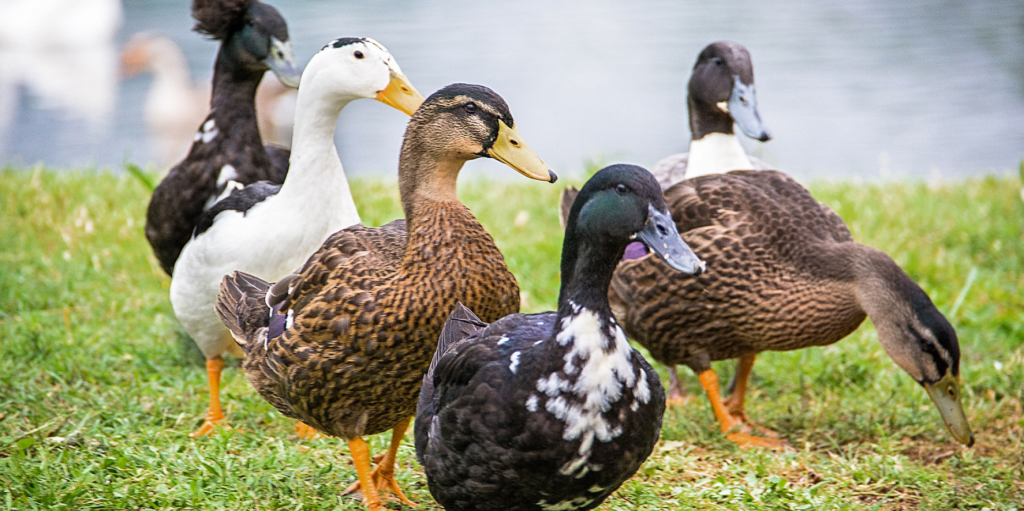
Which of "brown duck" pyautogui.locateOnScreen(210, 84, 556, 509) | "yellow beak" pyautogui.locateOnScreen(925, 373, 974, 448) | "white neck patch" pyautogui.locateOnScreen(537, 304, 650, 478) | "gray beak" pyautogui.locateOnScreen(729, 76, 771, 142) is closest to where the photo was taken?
"white neck patch" pyautogui.locateOnScreen(537, 304, 650, 478)

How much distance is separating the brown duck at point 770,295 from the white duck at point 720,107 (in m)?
0.56

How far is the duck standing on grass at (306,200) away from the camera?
3672 mm

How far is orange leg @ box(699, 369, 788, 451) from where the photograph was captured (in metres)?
3.81

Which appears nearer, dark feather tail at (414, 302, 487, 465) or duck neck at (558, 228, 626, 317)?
duck neck at (558, 228, 626, 317)

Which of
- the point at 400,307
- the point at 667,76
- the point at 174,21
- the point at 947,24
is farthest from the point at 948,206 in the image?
the point at 174,21

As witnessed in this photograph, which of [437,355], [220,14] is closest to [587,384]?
[437,355]

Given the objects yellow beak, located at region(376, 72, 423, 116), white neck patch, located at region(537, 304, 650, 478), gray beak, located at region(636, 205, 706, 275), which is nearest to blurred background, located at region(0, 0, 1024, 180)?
yellow beak, located at region(376, 72, 423, 116)

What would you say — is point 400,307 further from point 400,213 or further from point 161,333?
point 400,213

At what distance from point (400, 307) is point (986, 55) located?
1314 centimetres

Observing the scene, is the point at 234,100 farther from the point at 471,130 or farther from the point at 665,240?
the point at 665,240

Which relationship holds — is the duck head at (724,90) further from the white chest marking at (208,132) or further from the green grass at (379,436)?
the white chest marking at (208,132)

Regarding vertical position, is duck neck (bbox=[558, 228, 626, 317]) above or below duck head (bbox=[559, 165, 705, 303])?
below

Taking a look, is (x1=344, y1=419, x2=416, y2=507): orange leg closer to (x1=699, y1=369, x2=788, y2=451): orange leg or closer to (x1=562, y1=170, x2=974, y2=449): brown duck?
(x1=562, y1=170, x2=974, y2=449): brown duck

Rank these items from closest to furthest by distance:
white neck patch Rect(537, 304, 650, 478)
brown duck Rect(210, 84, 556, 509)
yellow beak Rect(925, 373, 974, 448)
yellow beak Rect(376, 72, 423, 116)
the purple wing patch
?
white neck patch Rect(537, 304, 650, 478), brown duck Rect(210, 84, 556, 509), yellow beak Rect(925, 373, 974, 448), yellow beak Rect(376, 72, 423, 116), the purple wing patch
